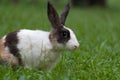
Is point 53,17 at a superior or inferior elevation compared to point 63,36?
superior

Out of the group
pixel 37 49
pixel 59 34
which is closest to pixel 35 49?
pixel 37 49

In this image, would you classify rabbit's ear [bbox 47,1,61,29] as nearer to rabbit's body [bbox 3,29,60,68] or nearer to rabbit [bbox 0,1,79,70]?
rabbit [bbox 0,1,79,70]

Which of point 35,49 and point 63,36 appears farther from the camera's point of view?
point 63,36

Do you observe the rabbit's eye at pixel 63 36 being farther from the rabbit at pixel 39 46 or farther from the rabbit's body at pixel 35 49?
the rabbit's body at pixel 35 49

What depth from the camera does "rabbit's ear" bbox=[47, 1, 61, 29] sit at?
584 centimetres

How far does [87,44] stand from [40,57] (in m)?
3.14

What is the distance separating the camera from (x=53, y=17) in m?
5.85

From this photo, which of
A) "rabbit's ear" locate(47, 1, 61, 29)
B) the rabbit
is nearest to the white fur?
the rabbit

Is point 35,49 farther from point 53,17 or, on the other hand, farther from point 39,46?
point 53,17

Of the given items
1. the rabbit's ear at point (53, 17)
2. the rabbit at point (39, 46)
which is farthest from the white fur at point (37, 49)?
the rabbit's ear at point (53, 17)

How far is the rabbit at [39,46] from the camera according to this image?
5.71 meters

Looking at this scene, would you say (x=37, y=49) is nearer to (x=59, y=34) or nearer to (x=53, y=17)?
(x=59, y=34)

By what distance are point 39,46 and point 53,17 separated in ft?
1.31

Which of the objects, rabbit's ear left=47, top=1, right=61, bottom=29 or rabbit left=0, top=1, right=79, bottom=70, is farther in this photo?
rabbit's ear left=47, top=1, right=61, bottom=29
